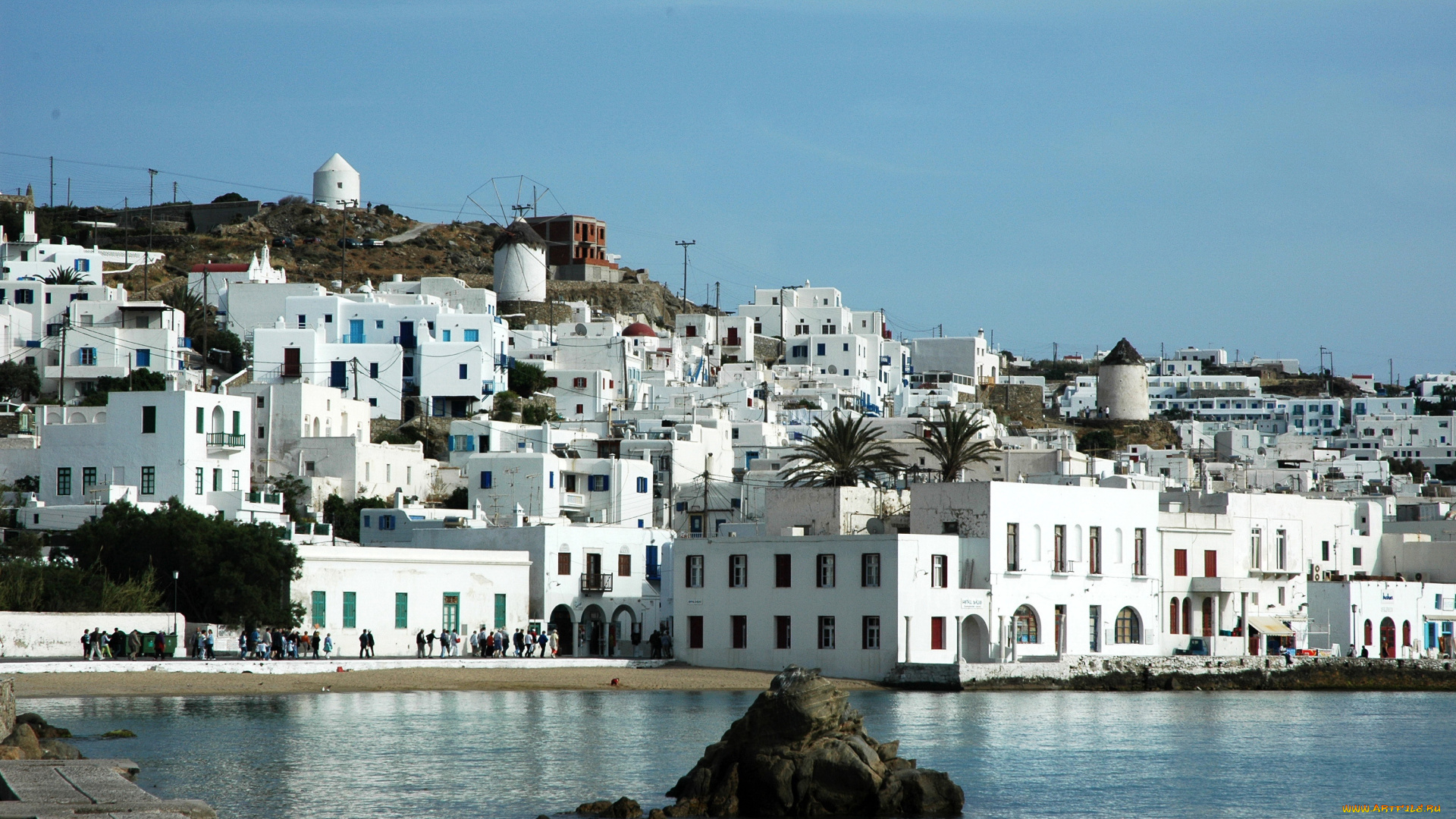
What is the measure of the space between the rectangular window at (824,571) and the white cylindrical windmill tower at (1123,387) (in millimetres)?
87440

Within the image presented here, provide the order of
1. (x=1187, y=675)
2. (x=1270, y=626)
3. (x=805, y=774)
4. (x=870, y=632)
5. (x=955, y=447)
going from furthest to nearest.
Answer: (x=1270, y=626)
(x=955, y=447)
(x=1187, y=675)
(x=870, y=632)
(x=805, y=774)

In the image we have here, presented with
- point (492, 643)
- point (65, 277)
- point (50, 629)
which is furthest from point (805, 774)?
point (65, 277)

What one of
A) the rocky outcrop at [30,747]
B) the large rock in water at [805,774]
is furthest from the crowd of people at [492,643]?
the large rock in water at [805,774]

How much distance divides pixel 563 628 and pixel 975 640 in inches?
596

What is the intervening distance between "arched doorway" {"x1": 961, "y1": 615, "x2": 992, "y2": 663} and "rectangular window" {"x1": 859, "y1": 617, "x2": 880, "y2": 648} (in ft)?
10.5

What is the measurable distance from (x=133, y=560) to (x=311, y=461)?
2530 centimetres

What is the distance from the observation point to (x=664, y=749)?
121ft

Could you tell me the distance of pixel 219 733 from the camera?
37844 millimetres

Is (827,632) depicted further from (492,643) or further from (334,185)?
(334,185)

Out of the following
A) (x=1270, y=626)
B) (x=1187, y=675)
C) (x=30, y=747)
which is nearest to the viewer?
(x=30, y=747)

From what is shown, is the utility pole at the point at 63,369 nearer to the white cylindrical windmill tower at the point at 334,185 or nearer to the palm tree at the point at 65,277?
the palm tree at the point at 65,277

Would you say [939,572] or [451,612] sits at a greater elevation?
[939,572]

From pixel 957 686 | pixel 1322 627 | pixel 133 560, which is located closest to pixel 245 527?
pixel 133 560

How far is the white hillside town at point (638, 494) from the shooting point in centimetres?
5728
